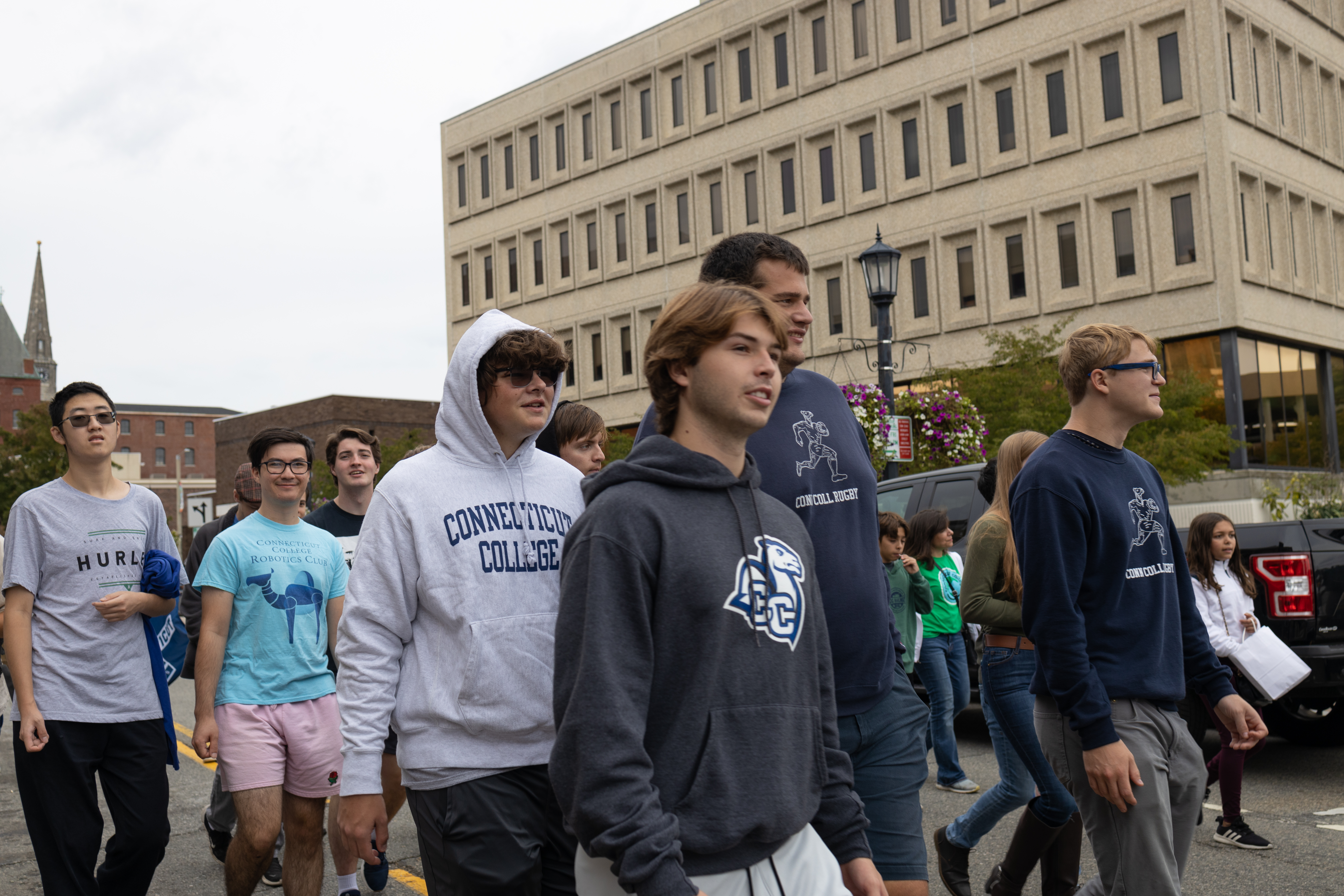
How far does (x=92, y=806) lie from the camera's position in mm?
4785

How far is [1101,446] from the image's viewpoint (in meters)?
3.83

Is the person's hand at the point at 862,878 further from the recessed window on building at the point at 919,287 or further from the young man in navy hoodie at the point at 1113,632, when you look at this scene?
the recessed window on building at the point at 919,287

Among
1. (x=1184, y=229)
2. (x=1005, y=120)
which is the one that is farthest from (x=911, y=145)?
(x=1184, y=229)

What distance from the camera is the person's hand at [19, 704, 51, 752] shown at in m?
4.64

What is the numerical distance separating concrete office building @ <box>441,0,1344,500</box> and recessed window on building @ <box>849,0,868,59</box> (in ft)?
0.24

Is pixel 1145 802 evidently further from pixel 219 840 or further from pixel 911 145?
pixel 911 145

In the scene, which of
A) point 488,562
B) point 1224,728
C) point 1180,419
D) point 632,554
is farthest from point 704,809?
point 1180,419

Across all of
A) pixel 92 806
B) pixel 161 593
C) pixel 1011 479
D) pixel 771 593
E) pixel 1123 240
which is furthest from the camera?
pixel 1123 240

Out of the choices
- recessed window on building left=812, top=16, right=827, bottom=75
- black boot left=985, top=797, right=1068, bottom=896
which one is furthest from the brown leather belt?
recessed window on building left=812, top=16, right=827, bottom=75

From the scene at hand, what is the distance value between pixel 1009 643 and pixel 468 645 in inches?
116

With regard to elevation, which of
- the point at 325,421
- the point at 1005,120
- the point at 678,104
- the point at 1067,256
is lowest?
the point at 325,421

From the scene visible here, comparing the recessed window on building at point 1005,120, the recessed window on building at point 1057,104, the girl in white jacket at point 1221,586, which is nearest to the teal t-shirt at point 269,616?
the girl in white jacket at point 1221,586

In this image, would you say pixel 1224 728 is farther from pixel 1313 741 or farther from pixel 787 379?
pixel 787 379

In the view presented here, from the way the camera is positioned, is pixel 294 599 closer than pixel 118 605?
No
